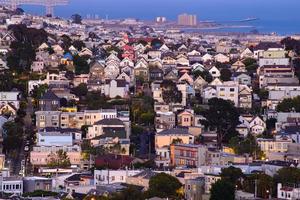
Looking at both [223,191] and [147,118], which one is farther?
[147,118]

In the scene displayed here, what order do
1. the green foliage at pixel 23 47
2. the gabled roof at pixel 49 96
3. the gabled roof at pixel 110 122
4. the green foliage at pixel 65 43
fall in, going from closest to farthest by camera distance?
1. the gabled roof at pixel 110 122
2. the gabled roof at pixel 49 96
3. the green foliage at pixel 23 47
4. the green foliage at pixel 65 43

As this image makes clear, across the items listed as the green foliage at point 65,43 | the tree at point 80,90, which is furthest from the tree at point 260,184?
the green foliage at point 65,43

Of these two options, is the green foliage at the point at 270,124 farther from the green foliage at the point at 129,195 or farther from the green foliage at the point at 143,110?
the green foliage at the point at 129,195

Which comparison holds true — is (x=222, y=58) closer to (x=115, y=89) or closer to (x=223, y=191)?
(x=115, y=89)

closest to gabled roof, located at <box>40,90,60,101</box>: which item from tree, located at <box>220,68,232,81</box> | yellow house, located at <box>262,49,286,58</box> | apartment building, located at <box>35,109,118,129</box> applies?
apartment building, located at <box>35,109,118,129</box>

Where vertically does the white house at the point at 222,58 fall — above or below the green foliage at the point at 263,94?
above

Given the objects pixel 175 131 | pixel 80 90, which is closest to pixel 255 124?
pixel 175 131

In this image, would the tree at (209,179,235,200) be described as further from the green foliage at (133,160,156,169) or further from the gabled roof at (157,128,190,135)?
the gabled roof at (157,128,190,135)
